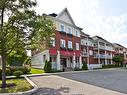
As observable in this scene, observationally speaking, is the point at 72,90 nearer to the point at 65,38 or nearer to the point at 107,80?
the point at 107,80

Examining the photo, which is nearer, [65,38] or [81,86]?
[81,86]

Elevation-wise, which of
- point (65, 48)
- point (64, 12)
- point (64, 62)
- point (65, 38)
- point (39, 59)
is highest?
point (64, 12)

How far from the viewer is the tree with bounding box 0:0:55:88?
17031 mm

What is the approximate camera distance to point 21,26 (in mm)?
17234

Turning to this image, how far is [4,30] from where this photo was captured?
16938mm

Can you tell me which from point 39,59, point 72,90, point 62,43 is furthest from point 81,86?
point 62,43

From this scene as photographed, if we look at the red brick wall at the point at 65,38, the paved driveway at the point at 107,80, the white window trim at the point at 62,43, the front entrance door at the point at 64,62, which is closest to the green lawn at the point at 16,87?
the paved driveway at the point at 107,80

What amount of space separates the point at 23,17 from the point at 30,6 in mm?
1165

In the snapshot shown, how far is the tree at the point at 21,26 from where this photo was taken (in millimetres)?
17031

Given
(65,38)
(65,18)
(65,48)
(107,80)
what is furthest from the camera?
(65,18)

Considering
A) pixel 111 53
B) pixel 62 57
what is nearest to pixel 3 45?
pixel 62 57

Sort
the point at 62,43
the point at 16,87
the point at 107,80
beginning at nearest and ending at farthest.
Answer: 1. the point at 16,87
2. the point at 107,80
3. the point at 62,43

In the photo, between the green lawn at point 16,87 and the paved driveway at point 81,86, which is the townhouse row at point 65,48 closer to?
the paved driveway at point 81,86

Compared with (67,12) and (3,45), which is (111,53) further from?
(3,45)
